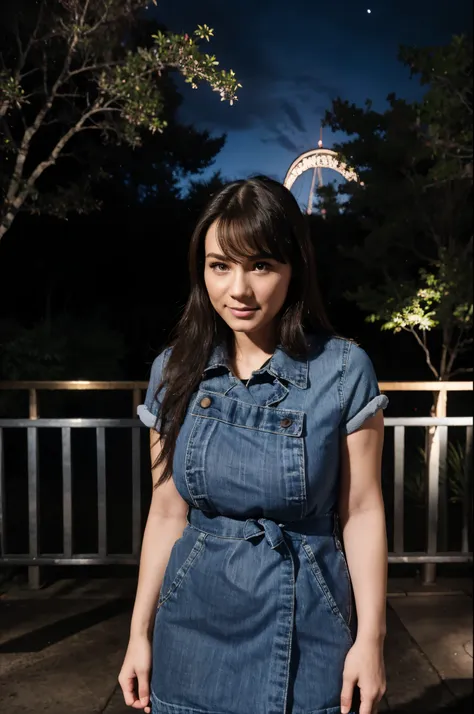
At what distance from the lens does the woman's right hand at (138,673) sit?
3.67ft

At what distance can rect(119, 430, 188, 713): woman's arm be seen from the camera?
44.1 inches

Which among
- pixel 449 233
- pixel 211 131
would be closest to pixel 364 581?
pixel 211 131

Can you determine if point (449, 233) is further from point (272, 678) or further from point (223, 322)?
point (272, 678)

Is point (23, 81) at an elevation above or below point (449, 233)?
above

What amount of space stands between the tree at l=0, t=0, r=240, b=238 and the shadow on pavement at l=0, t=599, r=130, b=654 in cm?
186

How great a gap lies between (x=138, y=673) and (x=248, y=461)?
1.52ft

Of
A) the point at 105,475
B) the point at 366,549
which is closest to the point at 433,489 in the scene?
the point at 105,475

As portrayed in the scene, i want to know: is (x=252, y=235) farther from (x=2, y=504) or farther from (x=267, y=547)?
(x=2, y=504)

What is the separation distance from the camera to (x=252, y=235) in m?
1.01

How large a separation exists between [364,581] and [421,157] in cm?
322

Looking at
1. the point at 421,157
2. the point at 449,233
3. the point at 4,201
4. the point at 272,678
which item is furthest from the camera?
the point at 449,233

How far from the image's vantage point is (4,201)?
10.1 ft

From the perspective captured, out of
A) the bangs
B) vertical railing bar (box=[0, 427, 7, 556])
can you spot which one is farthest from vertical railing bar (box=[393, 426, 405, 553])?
the bangs

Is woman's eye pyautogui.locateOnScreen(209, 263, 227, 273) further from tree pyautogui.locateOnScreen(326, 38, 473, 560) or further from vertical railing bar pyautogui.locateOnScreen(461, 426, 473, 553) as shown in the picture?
vertical railing bar pyautogui.locateOnScreen(461, 426, 473, 553)
